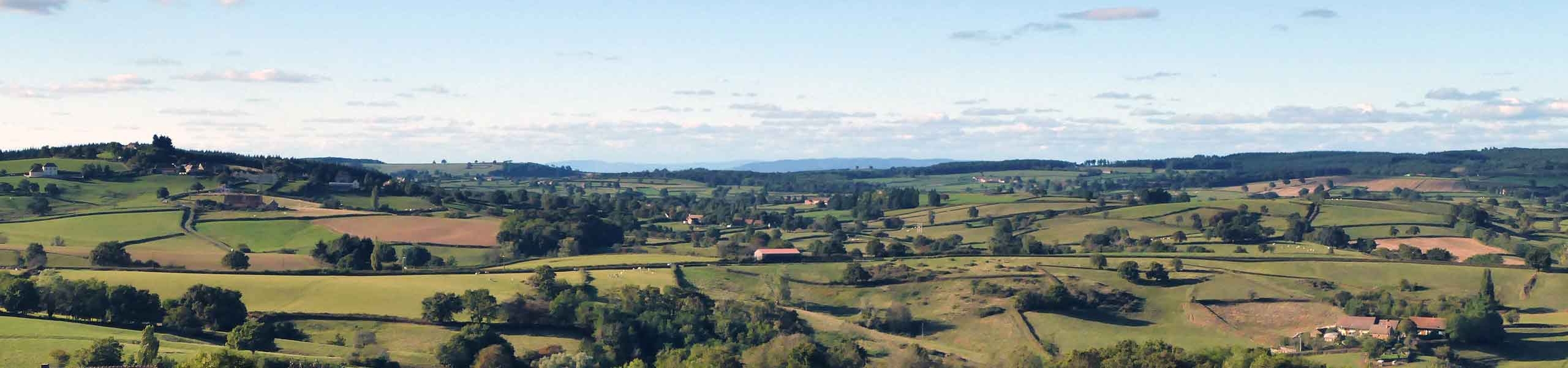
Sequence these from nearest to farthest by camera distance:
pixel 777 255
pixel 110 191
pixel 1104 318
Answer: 1. pixel 1104 318
2. pixel 777 255
3. pixel 110 191

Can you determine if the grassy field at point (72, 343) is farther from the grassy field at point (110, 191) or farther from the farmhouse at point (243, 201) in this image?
the farmhouse at point (243, 201)

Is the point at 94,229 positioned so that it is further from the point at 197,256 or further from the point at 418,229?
the point at 418,229

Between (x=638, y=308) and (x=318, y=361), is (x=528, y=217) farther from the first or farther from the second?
(x=318, y=361)

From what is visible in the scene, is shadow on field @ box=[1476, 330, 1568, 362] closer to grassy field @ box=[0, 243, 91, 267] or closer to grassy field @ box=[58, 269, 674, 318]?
grassy field @ box=[58, 269, 674, 318]

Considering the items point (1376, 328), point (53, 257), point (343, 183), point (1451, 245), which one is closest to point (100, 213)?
point (53, 257)

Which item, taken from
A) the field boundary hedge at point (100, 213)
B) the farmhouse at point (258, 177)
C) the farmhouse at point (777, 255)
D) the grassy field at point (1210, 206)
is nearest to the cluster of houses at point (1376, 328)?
the farmhouse at point (777, 255)

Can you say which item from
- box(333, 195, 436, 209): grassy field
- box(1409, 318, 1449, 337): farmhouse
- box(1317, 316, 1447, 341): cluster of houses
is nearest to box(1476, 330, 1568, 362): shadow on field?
box(1409, 318, 1449, 337): farmhouse
